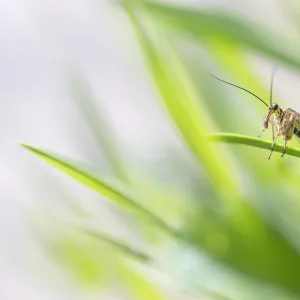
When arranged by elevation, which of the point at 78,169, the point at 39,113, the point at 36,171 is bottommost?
the point at 78,169

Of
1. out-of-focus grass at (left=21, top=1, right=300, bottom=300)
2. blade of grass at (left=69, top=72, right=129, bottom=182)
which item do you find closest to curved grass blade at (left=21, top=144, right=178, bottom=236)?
out-of-focus grass at (left=21, top=1, right=300, bottom=300)

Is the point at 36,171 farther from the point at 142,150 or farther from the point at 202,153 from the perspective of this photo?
the point at 202,153

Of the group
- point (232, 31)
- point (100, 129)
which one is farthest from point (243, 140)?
point (100, 129)

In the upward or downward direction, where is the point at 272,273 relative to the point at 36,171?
downward

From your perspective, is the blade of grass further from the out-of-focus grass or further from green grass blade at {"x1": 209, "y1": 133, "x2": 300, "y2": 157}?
green grass blade at {"x1": 209, "y1": 133, "x2": 300, "y2": 157}

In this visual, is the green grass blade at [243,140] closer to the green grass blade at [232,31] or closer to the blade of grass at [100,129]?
the green grass blade at [232,31]

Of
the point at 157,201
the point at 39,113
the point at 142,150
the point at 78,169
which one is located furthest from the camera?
the point at 39,113

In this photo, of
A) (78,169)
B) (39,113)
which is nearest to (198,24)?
(78,169)
